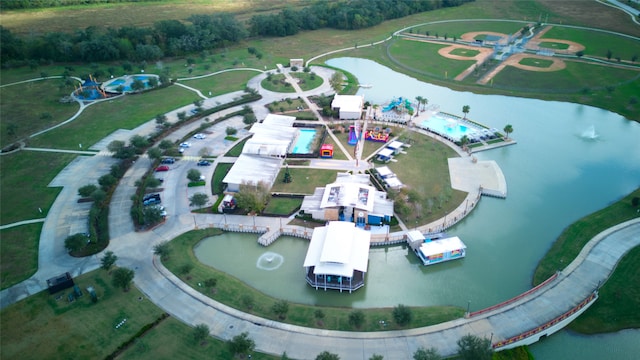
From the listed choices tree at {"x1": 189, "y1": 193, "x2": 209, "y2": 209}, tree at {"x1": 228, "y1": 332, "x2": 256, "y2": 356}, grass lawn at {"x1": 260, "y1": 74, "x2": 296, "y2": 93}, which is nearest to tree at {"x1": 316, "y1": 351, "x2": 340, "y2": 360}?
tree at {"x1": 228, "y1": 332, "x2": 256, "y2": 356}

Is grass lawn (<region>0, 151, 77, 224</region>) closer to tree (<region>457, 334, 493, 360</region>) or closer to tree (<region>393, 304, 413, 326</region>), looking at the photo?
tree (<region>393, 304, 413, 326</region>)

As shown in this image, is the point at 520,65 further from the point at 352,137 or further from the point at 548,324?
the point at 548,324

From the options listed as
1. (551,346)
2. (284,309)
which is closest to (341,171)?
(284,309)

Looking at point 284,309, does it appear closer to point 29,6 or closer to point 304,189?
point 304,189

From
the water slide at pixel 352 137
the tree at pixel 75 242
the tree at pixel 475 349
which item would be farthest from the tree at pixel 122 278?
the water slide at pixel 352 137

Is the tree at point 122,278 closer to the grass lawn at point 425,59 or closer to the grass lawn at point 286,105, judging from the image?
the grass lawn at point 286,105

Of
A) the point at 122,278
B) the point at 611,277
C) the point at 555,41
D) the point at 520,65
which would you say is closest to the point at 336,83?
the point at 520,65
